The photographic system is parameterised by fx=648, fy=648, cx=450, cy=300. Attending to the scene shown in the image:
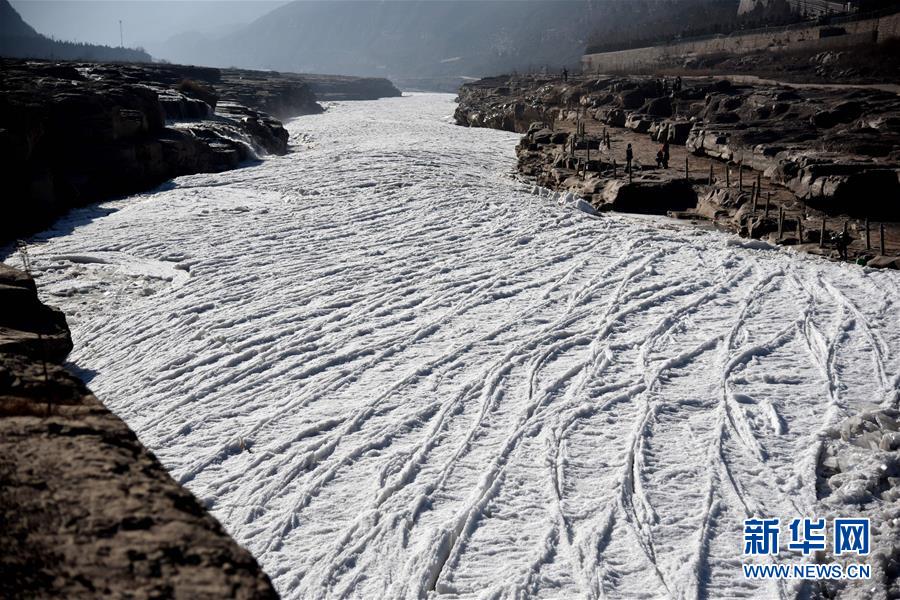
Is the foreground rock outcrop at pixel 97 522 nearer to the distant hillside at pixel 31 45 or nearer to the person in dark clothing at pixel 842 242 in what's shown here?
the person in dark clothing at pixel 842 242

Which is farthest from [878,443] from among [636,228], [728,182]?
[728,182]

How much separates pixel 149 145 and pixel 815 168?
54.0 feet

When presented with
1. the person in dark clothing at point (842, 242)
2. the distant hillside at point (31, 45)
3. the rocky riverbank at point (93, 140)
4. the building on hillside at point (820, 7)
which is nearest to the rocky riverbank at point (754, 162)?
the person in dark clothing at point (842, 242)

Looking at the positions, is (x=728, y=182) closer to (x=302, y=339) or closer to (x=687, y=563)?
(x=302, y=339)

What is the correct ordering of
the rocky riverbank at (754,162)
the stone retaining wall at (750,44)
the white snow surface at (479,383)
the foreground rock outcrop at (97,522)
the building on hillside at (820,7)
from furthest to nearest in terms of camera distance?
the building on hillside at (820,7)
the stone retaining wall at (750,44)
the rocky riverbank at (754,162)
the white snow surface at (479,383)
the foreground rock outcrop at (97,522)

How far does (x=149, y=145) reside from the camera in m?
17.7

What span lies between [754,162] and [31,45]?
306 feet

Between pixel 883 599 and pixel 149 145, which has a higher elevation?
pixel 149 145

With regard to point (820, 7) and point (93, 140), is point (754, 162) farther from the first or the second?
point (820, 7)

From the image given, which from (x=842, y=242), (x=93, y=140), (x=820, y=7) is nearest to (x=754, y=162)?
(x=842, y=242)

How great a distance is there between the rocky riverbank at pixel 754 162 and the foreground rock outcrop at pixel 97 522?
1116 cm

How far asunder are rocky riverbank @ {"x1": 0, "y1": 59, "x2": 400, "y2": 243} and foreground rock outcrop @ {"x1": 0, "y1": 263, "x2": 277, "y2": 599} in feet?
37.2

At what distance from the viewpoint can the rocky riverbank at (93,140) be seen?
516 inches

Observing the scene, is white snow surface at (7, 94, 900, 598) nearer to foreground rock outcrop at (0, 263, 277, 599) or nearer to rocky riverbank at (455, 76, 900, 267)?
rocky riverbank at (455, 76, 900, 267)
